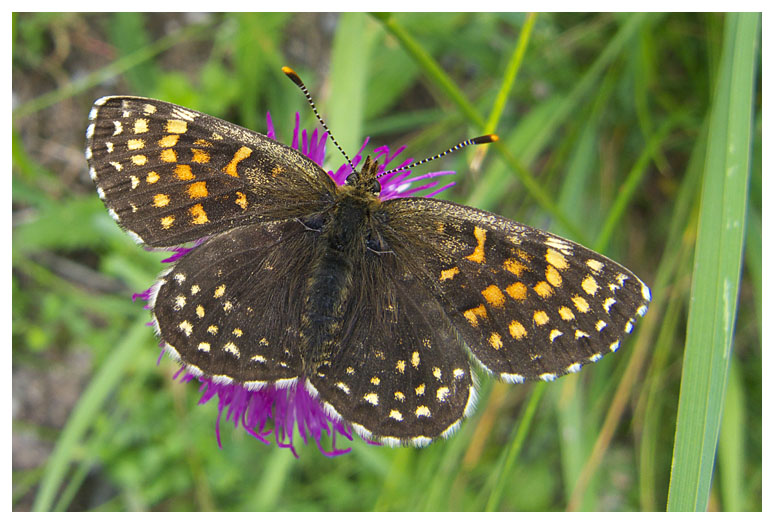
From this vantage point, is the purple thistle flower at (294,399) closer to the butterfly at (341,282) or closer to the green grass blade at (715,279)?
the butterfly at (341,282)

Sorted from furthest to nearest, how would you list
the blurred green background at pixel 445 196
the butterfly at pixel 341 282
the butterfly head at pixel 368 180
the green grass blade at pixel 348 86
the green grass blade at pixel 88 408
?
Result: 1. the blurred green background at pixel 445 196
2. the green grass blade at pixel 88 408
3. the green grass blade at pixel 348 86
4. the butterfly head at pixel 368 180
5. the butterfly at pixel 341 282

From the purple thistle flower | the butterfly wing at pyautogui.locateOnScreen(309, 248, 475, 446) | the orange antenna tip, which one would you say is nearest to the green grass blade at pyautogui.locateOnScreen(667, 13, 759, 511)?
the butterfly wing at pyautogui.locateOnScreen(309, 248, 475, 446)

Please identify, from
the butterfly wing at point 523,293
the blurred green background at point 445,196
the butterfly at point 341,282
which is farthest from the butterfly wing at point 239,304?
the blurred green background at point 445,196

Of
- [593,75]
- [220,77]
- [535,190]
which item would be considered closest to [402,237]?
[535,190]

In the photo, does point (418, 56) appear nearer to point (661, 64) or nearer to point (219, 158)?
point (219, 158)

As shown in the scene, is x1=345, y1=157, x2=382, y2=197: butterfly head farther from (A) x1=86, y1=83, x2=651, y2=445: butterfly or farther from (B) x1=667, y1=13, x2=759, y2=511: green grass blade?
(B) x1=667, y1=13, x2=759, y2=511: green grass blade

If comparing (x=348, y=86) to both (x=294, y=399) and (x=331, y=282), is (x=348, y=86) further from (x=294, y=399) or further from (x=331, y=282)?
(x=294, y=399)
